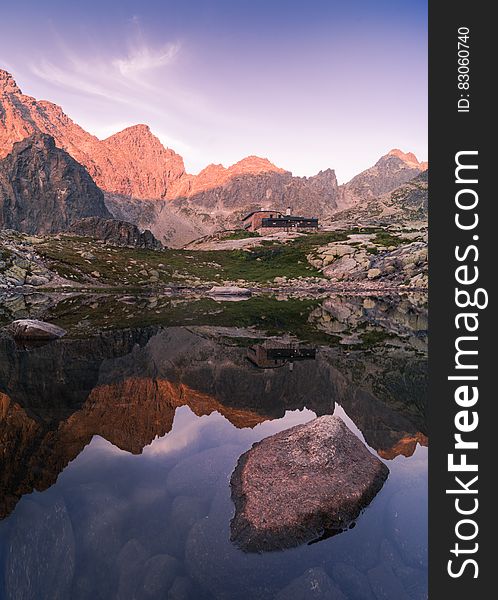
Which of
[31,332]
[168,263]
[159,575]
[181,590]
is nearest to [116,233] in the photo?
[168,263]

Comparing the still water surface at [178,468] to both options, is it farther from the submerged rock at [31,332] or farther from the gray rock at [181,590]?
the submerged rock at [31,332]

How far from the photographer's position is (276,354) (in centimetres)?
2630

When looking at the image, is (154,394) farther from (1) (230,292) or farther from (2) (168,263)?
(2) (168,263)

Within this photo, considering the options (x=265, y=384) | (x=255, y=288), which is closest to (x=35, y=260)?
(x=255, y=288)

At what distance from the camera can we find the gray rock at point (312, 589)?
23.5ft

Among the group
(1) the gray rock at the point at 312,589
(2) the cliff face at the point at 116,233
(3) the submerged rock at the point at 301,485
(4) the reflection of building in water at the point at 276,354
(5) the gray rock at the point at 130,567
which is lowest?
(1) the gray rock at the point at 312,589

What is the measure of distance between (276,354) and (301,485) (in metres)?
16.3

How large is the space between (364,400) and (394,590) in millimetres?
10665

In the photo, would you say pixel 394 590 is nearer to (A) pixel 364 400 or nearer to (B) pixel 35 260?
(A) pixel 364 400

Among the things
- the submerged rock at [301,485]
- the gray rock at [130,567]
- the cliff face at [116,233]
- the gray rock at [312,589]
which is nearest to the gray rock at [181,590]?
the gray rock at [130,567]

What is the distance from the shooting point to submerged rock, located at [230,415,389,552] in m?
8.79

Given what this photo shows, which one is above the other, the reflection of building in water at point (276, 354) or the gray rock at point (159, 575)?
the reflection of building in water at point (276, 354)

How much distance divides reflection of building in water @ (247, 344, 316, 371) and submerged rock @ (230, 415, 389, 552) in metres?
10.8

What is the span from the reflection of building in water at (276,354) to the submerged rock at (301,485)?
1079 cm
